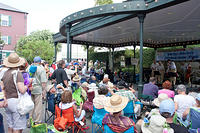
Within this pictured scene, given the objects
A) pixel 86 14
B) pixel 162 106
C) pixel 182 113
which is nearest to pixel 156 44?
pixel 86 14

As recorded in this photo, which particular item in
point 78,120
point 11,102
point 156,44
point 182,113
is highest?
point 156,44

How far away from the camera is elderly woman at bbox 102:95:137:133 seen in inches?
82.7

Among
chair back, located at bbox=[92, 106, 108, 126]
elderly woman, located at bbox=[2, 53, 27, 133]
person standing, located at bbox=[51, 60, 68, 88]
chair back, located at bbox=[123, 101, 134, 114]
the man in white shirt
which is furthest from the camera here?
person standing, located at bbox=[51, 60, 68, 88]

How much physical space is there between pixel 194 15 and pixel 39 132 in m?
6.63

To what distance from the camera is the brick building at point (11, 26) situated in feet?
68.6

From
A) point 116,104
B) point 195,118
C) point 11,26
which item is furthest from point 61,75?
point 11,26

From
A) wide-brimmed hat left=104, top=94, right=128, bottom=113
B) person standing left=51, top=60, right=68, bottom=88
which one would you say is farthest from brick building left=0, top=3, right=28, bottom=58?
wide-brimmed hat left=104, top=94, right=128, bottom=113

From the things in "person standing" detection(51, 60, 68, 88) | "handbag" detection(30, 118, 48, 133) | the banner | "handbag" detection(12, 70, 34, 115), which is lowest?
"handbag" detection(30, 118, 48, 133)

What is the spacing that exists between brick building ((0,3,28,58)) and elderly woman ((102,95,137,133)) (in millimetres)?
22102

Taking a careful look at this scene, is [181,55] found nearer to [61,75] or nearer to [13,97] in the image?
[61,75]

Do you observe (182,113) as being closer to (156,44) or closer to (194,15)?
(194,15)

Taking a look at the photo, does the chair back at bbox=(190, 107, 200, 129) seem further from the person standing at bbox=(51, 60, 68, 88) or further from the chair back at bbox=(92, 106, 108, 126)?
the person standing at bbox=(51, 60, 68, 88)

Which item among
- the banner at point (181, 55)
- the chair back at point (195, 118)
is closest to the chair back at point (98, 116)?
the chair back at point (195, 118)

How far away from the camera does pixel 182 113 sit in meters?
2.95
